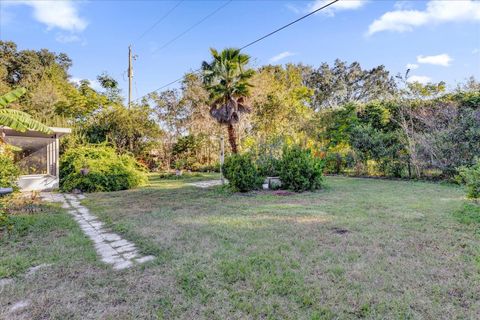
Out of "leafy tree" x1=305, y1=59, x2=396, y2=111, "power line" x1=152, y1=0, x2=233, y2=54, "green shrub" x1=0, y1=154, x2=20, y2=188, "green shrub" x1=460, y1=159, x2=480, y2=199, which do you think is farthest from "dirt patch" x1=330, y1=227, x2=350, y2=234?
"leafy tree" x1=305, y1=59, x2=396, y2=111

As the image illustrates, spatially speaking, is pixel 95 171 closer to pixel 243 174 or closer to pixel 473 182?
pixel 243 174

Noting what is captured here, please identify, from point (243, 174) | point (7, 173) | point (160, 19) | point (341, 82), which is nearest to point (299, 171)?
point (243, 174)

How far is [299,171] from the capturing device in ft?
32.6

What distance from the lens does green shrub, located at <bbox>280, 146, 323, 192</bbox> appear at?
995cm

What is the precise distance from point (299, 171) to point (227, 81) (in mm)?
6599

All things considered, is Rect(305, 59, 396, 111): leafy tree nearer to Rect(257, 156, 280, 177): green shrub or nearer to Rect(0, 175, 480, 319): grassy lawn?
Rect(257, 156, 280, 177): green shrub

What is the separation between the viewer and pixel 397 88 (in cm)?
1350

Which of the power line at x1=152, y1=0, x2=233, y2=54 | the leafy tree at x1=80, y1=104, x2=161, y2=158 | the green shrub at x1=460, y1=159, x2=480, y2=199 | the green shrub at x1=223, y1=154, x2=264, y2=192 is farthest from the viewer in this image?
the leafy tree at x1=80, y1=104, x2=161, y2=158

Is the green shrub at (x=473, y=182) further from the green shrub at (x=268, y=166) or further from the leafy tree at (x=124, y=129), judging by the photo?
the leafy tree at (x=124, y=129)

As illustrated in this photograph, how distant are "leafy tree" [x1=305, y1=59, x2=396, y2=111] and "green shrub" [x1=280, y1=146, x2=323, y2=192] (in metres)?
25.8

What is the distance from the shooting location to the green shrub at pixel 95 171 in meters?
11.0

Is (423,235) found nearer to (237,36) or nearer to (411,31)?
(411,31)

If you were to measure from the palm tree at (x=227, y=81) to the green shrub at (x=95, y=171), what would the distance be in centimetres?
522

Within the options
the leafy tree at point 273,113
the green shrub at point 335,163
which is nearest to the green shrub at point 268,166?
the leafy tree at point 273,113
